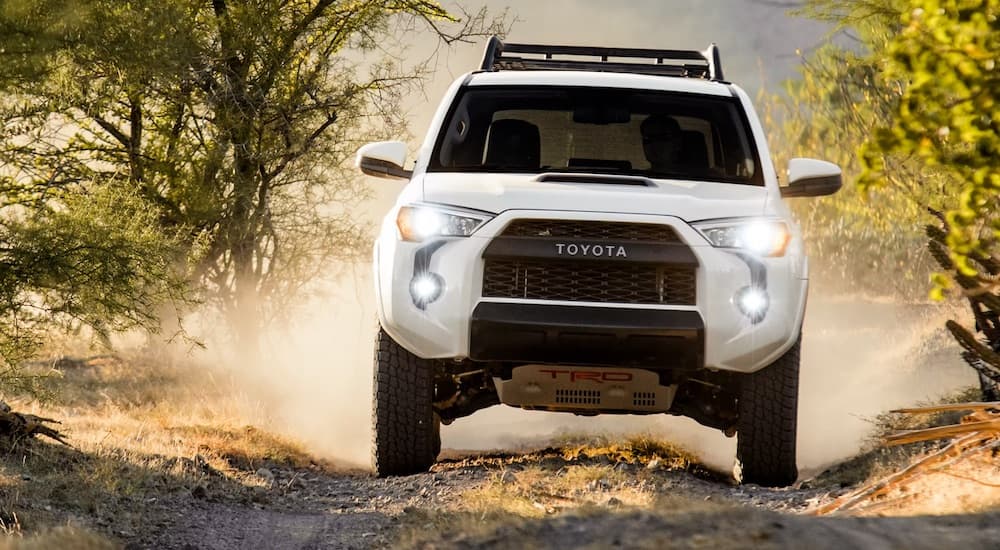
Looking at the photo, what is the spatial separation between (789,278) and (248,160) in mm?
10652

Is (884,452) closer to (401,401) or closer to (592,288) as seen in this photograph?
(592,288)

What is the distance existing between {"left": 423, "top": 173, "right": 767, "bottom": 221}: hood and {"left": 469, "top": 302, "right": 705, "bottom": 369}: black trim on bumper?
52 cm

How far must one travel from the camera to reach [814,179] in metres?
7.35

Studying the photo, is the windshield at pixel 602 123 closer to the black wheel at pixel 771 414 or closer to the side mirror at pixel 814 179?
the side mirror at pixel 814 179

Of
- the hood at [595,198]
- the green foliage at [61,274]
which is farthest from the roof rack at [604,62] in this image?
the green foliage at [61,274]

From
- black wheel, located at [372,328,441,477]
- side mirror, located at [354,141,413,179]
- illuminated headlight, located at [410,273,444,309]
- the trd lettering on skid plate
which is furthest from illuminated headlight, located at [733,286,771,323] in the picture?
side mirror, located at [354,141,413,179]

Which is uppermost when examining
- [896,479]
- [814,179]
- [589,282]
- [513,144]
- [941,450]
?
[513,144]

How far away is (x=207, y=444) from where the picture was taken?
9648mm

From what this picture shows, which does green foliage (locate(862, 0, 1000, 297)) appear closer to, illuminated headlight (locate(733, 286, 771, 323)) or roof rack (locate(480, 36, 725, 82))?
illuminated headlight (locate(733, 286, 771, 323))

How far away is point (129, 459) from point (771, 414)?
3920 millimetres

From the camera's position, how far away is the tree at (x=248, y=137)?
51.1 feet

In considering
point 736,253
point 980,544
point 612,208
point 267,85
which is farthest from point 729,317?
point 267,85

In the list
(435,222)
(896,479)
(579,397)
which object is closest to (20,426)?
(435,222)

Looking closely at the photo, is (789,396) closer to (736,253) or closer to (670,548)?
(736,253)
